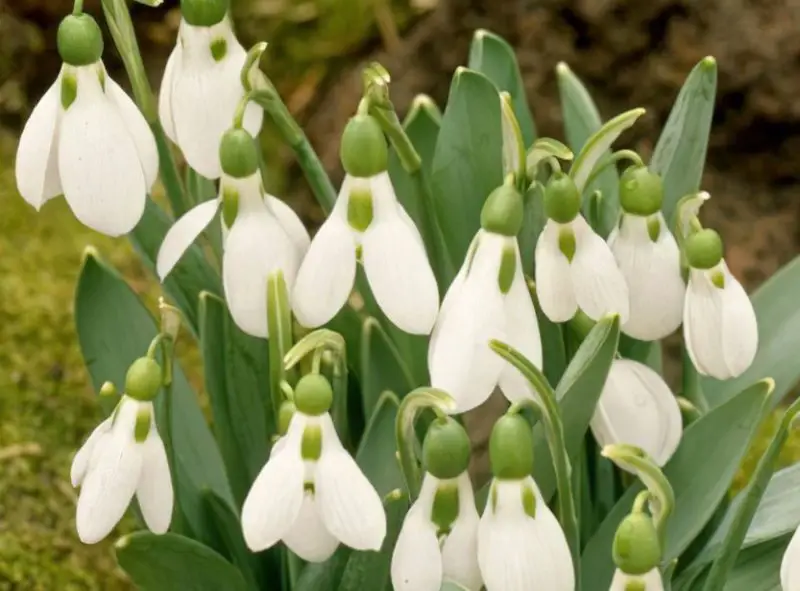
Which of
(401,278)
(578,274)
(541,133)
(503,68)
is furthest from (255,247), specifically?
(541,133)

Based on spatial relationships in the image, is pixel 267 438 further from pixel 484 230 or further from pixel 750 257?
pixel 750 257

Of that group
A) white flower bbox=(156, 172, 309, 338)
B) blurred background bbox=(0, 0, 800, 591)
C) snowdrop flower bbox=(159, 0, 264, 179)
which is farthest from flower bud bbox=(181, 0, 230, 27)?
blurred background bbox=(0, 0, 800, 591)

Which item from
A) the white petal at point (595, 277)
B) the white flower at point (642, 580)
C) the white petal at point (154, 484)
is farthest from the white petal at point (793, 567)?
the white petal at point (154, 484)

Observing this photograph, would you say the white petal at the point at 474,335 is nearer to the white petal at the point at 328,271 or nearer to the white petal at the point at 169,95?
the white petal at the point at 328,271

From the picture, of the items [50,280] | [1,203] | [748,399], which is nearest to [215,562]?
[748,399]

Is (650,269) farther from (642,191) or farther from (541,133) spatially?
(541,133)
